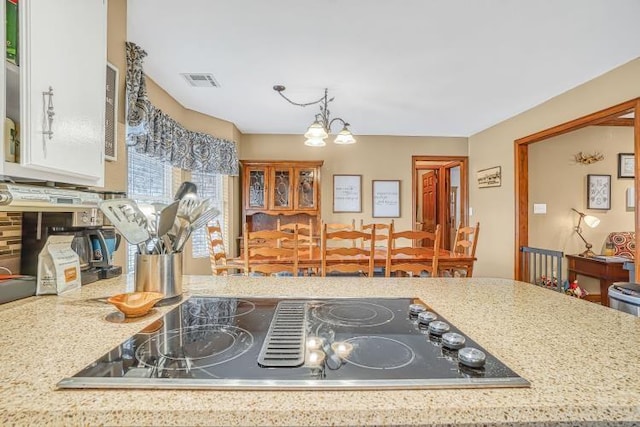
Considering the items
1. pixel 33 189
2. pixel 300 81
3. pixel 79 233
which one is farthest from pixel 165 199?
pixel 33 189

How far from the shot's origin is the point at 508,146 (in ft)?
13.6

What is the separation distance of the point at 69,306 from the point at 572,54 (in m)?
3.49

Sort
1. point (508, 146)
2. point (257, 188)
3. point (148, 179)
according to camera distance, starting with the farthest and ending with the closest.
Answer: point (257, 188) < point (508, 146) < point (148, 179)

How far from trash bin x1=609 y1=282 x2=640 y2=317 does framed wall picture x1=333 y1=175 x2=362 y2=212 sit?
3.86 meters

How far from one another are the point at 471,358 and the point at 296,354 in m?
0.33

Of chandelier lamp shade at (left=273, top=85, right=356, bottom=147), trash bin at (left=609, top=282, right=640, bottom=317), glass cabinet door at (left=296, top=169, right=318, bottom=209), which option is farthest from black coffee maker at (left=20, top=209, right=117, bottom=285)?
glass cabinet door at (left=296, top=169, right=318, bottom=209)

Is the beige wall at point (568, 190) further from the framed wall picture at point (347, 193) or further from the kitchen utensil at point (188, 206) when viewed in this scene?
the kitchen utensil at point (188, 206)

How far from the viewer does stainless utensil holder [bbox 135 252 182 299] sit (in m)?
1.01

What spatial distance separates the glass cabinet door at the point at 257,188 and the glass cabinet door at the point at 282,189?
16 cm

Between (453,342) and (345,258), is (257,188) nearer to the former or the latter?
(345,258)

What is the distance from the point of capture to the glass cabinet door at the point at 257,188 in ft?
15.1

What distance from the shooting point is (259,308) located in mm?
993

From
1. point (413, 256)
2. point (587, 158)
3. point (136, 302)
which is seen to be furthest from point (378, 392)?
point (587, 158)

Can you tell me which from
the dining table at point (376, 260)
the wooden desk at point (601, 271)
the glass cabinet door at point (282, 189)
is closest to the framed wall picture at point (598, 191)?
the wooden desk at point (601, 271)
